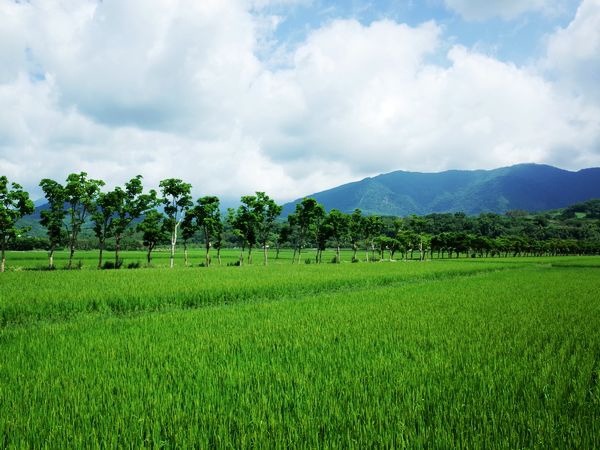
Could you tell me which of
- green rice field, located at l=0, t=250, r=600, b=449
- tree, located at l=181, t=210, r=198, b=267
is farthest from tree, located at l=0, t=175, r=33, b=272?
green rice field, located at l=0, t=250, r=600, b=449

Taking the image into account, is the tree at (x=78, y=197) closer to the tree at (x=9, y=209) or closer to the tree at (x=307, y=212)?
the tree at (x=9, y=209)

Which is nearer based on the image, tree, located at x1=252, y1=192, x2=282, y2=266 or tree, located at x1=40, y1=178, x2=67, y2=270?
tree, located at x1=40, y1=178, x2=67, y2=270

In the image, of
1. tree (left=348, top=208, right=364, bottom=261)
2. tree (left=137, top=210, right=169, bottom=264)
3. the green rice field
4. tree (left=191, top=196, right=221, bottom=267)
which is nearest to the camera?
the green rice field

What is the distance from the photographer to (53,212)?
135 feet

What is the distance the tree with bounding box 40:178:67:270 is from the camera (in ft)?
130

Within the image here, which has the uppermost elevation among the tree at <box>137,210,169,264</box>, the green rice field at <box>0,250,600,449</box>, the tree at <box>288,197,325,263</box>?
the tree at <box>288,197,325,263</box>

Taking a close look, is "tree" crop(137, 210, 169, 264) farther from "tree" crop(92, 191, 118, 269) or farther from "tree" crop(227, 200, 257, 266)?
"tree" crop(227, 200, 257, 266)

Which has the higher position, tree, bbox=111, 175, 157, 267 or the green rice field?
tree, bbox=111, 175, 157, 267

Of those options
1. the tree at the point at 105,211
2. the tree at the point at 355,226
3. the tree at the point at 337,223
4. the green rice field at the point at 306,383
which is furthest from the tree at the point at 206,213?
the green rice field at the point at 306,383

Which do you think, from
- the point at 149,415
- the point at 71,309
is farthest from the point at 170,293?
the point at 149,415

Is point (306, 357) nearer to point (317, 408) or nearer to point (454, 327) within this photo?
point (317, 408)

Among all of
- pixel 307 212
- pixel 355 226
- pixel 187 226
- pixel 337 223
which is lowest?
pixel 187 226

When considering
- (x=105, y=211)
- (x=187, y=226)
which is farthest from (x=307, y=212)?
(x=105, y=211)

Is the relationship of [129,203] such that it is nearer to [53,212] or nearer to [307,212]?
[53,212]
